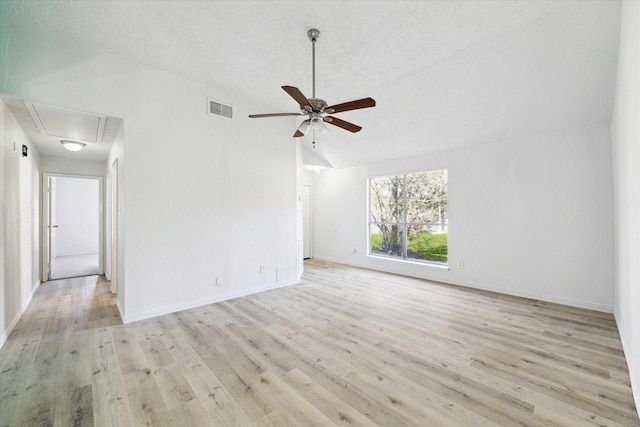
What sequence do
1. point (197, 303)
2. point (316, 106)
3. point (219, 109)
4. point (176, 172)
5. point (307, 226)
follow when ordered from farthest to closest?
point (307, 226) → point (219, 109) → point (197, 303) → point (176, 172) → point (316, 106)

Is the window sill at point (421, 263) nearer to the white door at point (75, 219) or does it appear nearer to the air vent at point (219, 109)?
the air vent at point (219, 109)

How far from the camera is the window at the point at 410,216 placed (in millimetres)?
5426

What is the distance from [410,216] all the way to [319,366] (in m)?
4.22

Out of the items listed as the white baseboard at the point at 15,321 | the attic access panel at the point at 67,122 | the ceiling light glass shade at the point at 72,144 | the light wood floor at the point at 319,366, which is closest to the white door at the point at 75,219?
the white baseboard at the point at 15,321

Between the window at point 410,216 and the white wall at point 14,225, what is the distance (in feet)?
19.3

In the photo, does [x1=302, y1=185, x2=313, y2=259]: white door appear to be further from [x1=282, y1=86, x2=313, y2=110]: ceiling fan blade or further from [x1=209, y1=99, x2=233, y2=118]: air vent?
[x1=282, y1=86, x2=313, y2=110]: ceiling fan blade

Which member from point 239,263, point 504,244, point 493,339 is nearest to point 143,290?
point 239,263

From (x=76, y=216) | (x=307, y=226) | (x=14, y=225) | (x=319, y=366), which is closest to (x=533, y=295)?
(x=319, y=366)

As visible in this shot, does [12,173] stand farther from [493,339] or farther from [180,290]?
[493,339]

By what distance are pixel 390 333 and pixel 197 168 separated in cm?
336

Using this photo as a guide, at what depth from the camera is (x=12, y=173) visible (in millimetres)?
3191

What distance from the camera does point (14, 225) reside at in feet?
10.7

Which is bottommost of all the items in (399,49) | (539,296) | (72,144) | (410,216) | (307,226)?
(539,296)

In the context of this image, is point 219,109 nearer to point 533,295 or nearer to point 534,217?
point 534,217
